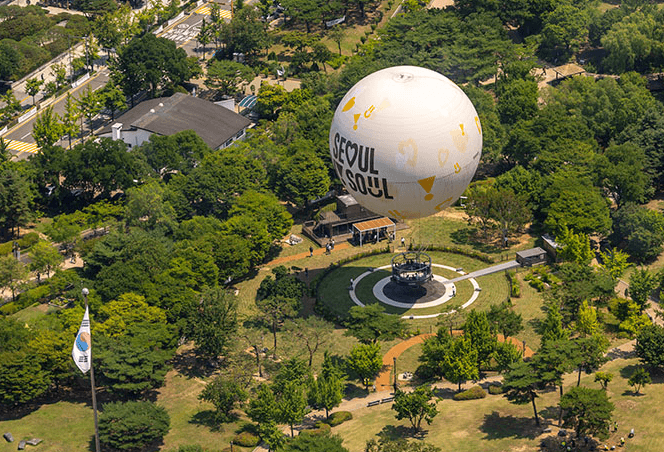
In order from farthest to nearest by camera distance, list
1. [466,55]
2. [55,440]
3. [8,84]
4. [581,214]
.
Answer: [8,84], [466,55], [581,214], [55,440]

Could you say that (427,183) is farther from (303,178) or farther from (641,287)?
(303,178)

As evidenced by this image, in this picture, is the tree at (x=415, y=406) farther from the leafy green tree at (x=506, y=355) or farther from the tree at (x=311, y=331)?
the tree at (x=311, y=331)

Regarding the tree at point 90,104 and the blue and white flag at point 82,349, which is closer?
the blue and white flag at point 82,349

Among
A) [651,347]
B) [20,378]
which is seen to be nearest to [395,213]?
[651,347]

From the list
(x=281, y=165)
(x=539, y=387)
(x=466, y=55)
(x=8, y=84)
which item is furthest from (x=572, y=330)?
(x=8, y=84)

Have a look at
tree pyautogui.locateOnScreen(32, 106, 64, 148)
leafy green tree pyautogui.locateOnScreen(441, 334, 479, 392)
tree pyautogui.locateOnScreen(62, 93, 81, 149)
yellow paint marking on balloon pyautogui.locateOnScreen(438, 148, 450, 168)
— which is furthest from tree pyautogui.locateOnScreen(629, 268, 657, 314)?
tree pyautogui.locateOnScreen(62, 93, 81, 149)

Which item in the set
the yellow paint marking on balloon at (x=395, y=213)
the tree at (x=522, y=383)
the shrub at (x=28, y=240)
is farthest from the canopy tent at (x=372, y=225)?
the shrub at (x=28, y=240)

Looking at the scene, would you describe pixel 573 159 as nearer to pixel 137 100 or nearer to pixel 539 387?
pixel 539 387
